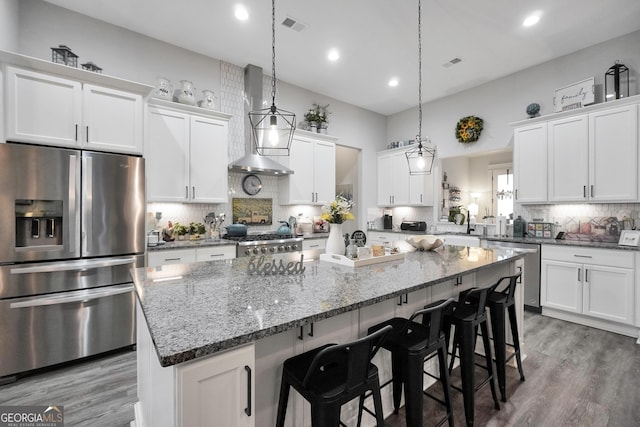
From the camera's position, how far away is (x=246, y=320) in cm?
105

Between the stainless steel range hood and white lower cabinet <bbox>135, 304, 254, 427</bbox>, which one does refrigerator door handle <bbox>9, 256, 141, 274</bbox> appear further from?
white lower cabinet <bbox>135, 304, 254, 427</bbox>

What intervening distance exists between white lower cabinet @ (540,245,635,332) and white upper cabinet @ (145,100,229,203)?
4358 mm

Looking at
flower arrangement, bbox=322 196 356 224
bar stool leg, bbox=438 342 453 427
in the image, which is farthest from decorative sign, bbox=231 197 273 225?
bar stool leg, bbox=438 342 453 427

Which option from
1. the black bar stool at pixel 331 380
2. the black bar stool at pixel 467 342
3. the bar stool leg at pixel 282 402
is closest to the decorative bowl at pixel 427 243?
the black bar stool at pixel 467 342

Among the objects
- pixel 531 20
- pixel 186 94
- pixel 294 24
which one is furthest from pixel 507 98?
pixel 186 94

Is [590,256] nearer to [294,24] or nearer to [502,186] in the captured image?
[502,186]

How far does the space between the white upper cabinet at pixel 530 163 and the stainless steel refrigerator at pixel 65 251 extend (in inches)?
193

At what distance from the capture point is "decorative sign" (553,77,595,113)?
3709mm

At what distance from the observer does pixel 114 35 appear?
11.1 feet

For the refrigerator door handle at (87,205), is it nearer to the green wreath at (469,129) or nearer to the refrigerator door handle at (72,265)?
the refrigerator door handle at (72,265)

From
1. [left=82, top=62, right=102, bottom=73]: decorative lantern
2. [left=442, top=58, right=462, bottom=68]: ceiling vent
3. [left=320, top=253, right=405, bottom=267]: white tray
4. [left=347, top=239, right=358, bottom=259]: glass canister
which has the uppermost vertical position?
[left=442, top=58, right=462, bottom=68]: ceiling vent

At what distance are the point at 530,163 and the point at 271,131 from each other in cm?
388

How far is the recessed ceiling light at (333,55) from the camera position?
390cm

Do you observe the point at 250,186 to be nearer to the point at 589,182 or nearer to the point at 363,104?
the point at 363,104
